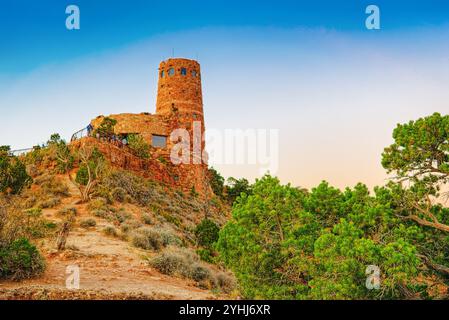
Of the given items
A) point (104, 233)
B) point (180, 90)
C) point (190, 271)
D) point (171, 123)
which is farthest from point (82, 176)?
point (180, 90)

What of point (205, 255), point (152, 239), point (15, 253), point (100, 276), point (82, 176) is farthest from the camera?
point (82, 176)

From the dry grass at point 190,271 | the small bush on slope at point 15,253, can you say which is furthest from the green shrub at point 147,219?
the small bush on slope at point 15,253

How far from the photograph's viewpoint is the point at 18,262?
14.2m

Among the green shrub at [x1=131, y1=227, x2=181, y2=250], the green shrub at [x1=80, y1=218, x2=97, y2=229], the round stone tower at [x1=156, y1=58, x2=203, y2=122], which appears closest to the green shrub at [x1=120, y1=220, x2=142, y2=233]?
the green shrub at [x1=131, y1=227, x2=181, y2=250]

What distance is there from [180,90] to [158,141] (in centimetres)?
563

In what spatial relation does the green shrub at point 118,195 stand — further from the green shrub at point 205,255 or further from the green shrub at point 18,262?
the green shrub at point 18,262

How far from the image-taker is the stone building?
134ft

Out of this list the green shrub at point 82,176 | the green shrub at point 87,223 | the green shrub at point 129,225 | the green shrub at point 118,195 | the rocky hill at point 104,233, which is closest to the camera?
the rocky hill at point 104,233

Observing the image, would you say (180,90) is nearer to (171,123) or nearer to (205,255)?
(171,123)

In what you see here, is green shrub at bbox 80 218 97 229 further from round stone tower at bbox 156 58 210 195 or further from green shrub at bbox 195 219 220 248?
round stone tower at bbox 156 58 210 195

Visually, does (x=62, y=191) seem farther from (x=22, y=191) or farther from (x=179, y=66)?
(x=179, y=66)

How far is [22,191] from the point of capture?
27.2m

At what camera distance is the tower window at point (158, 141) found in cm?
4234

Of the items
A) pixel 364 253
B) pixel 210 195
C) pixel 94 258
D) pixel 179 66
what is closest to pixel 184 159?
pixel 210 195
